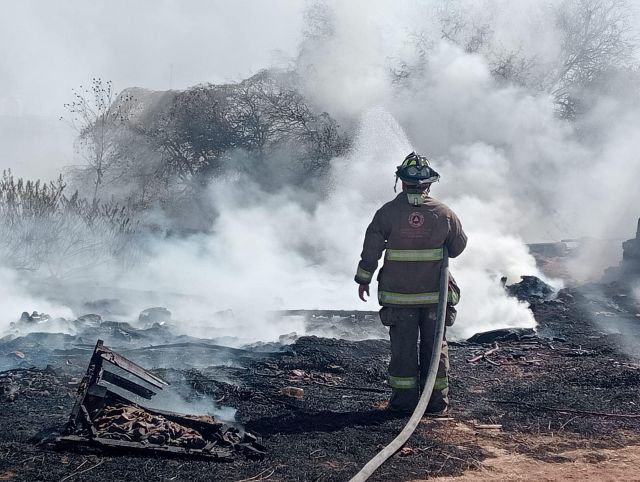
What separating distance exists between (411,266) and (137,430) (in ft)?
7.75

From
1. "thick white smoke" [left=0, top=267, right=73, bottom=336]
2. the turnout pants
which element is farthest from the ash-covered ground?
"thick white smoke" [left=0, top=267, right=73, bottom=336]

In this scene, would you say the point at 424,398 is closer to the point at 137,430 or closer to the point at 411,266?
the point at 411,266

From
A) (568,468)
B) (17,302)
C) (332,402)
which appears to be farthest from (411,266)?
(17,302)

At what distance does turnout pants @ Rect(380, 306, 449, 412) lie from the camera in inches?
207

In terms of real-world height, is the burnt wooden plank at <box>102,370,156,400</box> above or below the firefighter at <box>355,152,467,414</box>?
below

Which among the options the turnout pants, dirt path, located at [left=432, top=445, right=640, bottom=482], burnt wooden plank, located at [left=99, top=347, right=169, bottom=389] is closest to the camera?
dirt path, located at [left=432, top=445, right=640, bottom=482]

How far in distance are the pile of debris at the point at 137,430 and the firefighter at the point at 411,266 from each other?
1.53 m

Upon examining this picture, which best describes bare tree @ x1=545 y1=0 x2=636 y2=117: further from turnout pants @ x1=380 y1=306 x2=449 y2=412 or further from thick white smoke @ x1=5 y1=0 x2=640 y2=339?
turnout pants @ x1=380 y1=306 x2=449 y2=412

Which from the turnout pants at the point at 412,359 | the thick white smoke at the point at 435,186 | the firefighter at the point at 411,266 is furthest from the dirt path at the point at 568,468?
the thick white smoke at the point at 435,186

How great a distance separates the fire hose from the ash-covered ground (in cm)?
11

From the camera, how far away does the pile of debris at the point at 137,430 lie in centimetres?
400

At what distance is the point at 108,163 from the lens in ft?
71.1

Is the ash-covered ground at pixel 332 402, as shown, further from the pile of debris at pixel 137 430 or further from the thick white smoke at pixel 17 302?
the thick white smoke at pixel 17 302

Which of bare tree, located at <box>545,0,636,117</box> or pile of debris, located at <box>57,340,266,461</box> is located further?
bare tree, located at <box>545,0,636,117</box>
